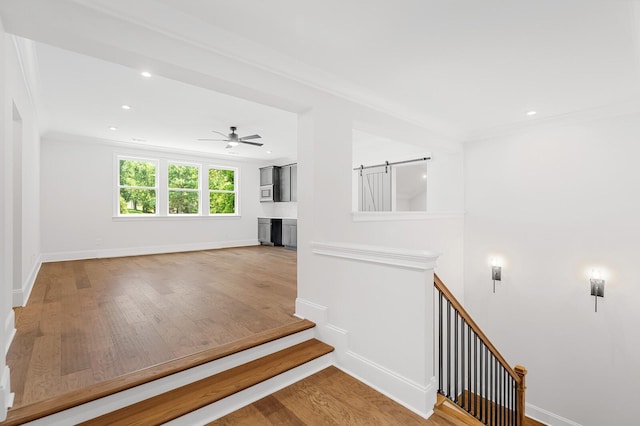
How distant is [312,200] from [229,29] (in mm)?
1558

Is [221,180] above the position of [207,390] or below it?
above

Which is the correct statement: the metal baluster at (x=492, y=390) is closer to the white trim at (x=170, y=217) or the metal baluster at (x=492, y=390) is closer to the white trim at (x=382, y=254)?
the white trim at (x=382, y=254)

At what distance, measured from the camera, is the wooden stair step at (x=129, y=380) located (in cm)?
155

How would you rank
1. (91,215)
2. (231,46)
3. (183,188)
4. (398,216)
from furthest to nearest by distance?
(183,188), (91,215), (398,216), (231,46)

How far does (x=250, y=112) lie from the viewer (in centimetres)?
447

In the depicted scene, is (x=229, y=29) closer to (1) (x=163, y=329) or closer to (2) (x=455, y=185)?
(1) (x=163, y=329)

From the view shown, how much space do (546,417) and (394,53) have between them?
213 inches

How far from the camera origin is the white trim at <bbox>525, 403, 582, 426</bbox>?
4.19m

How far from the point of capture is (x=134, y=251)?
6.71m

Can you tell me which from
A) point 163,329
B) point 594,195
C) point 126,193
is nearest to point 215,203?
point 126,193

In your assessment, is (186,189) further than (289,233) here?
No

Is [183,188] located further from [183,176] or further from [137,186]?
[137,186]

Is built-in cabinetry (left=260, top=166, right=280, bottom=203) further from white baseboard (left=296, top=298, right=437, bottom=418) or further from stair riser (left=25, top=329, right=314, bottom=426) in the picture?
stair riser (left=25, top=329, right=314, bottom=426)

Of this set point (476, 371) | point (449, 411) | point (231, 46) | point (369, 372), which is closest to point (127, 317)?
point (369, 372)
